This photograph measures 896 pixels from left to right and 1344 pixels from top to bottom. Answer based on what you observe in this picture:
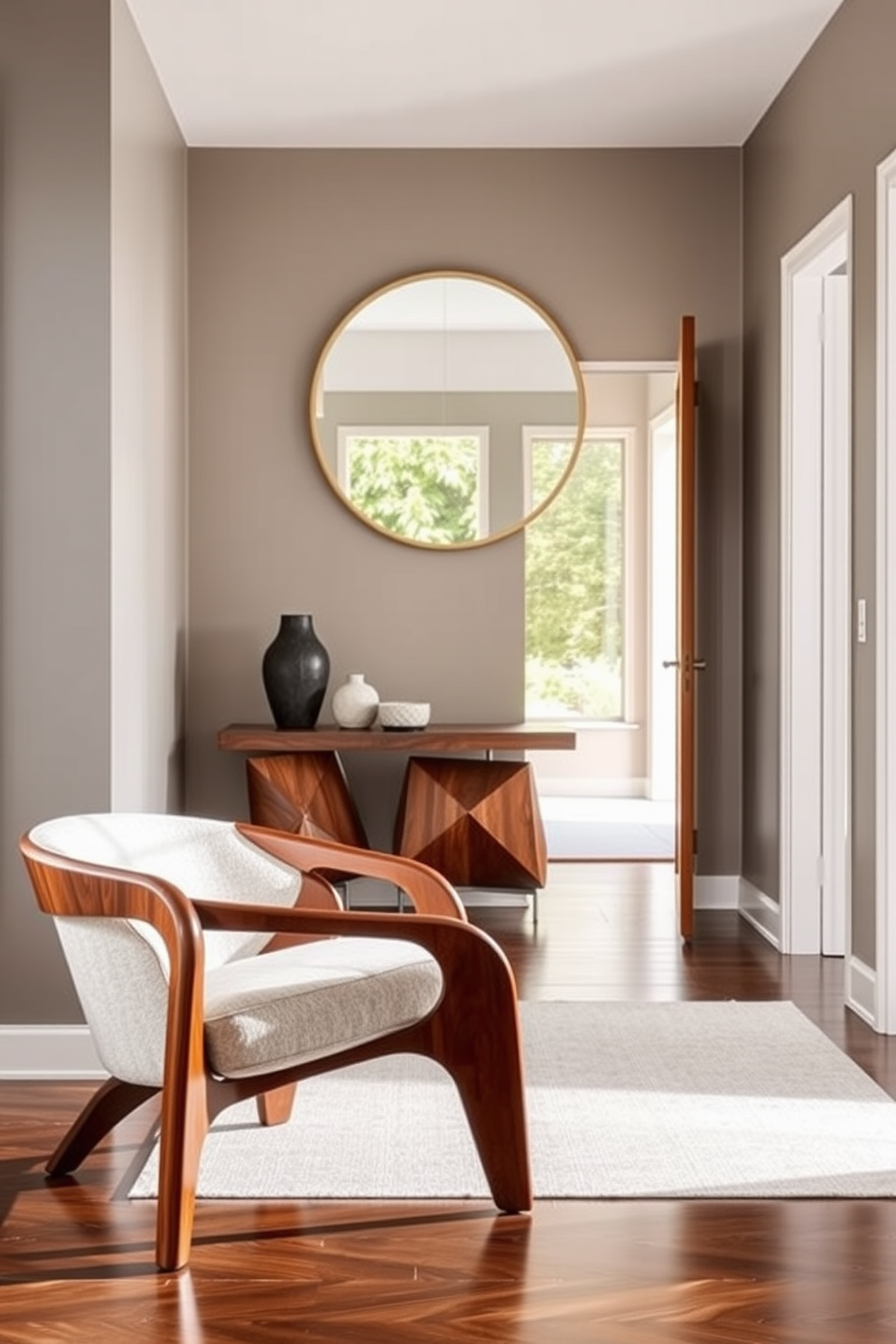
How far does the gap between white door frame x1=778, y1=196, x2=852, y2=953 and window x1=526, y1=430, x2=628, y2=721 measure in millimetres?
4890

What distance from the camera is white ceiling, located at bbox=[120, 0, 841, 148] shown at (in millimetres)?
4570

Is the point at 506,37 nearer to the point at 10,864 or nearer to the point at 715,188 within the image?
the point at 715,188

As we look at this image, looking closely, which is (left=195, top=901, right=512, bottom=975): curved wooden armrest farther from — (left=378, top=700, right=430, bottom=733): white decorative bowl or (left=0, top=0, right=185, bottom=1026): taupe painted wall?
(left=378, top=700, right=430, bottom=733): white decorative bowl

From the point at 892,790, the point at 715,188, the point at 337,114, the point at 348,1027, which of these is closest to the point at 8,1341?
the point at 348,1027

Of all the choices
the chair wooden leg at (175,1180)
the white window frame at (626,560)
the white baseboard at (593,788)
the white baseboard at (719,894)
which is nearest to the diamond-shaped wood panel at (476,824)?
the white baseboard at (719,894)

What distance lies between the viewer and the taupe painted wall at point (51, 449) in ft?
12.6

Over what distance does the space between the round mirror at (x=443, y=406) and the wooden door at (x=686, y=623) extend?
2.01 ft

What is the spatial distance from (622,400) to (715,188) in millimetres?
4151

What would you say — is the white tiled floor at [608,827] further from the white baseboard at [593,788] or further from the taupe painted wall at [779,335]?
the taupe painted wall at [779,335]

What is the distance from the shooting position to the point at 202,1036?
264 centimetres

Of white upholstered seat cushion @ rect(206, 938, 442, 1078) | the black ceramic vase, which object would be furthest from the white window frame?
white upholstered seat cushion @ rect(206, 938, 442, 1078)

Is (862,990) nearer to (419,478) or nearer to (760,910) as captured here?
(760,910)

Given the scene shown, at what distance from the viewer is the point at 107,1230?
2.78m

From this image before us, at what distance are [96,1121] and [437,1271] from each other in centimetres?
78
